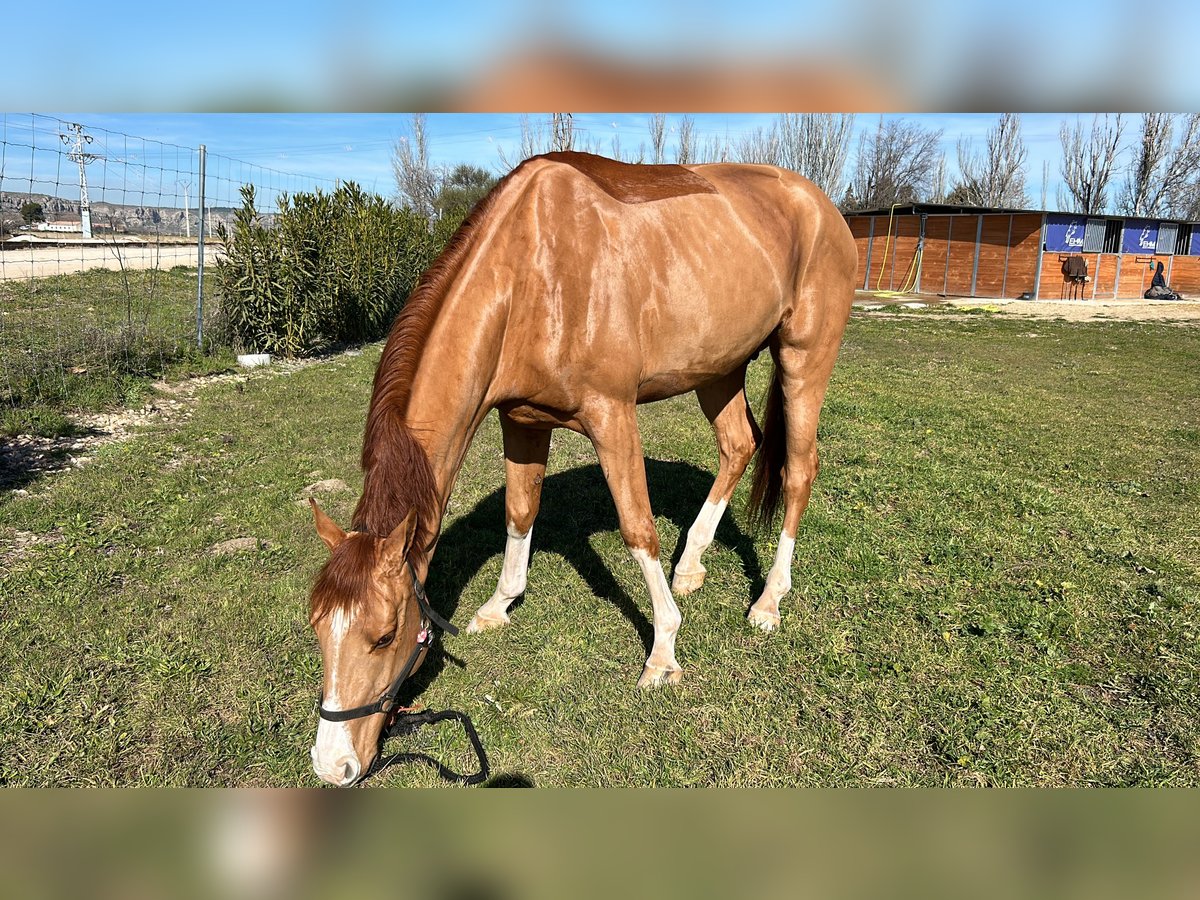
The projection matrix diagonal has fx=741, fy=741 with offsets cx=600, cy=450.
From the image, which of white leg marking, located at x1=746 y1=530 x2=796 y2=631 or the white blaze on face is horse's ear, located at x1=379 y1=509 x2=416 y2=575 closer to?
the white blaze on face

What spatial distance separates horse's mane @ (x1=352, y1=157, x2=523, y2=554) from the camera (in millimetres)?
2600

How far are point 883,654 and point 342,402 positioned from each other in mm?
6835

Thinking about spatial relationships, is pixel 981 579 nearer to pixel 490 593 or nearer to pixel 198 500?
pixel 490 593

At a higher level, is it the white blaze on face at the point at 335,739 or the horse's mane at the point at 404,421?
the horse's mane at the point at 404,421

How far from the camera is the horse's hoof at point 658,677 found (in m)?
3.43

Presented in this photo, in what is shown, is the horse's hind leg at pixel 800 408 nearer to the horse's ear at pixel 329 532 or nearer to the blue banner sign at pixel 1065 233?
the horse's ear at pixel 329 532

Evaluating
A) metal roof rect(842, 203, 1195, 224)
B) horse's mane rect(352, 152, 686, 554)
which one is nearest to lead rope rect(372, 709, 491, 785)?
horse's mane rect(352, 152, 686, 554)

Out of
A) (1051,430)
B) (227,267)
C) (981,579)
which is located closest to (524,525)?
(981,579)

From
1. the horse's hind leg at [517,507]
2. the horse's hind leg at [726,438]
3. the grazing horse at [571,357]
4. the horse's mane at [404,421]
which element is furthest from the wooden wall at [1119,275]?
the horse's mane at [404,421]

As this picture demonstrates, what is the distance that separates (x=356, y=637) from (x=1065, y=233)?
3137cm

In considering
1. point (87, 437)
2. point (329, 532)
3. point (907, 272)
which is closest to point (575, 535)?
point (329, 532)

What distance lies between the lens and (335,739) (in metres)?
2.39

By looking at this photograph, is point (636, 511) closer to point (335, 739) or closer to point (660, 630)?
point (660, 630)

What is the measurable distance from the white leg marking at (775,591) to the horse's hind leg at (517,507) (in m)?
1.28
